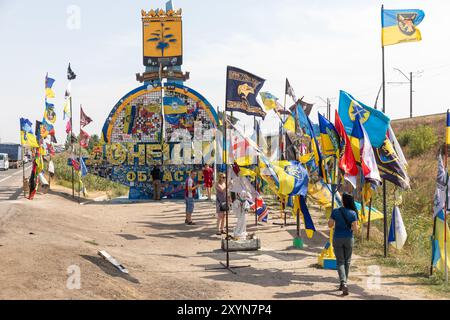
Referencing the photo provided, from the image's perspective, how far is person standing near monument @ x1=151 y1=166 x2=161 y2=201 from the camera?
25.9 meters

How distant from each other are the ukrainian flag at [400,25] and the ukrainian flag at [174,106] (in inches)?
580

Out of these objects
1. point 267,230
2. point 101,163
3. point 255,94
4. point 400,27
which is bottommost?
point 267,230

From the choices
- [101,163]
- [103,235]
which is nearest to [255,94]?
[103,235]

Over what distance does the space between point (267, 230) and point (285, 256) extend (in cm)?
403

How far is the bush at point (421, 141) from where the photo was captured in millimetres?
48875

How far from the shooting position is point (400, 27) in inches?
510

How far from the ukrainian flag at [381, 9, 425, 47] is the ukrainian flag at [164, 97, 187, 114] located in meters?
14.7

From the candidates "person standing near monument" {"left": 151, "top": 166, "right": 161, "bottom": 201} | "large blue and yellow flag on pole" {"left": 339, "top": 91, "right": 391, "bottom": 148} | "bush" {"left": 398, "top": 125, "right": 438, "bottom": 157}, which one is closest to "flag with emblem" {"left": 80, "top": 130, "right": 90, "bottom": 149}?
"person standing near monument" {"left": 151, "top": 166, "right": 161, "bottom": 201}

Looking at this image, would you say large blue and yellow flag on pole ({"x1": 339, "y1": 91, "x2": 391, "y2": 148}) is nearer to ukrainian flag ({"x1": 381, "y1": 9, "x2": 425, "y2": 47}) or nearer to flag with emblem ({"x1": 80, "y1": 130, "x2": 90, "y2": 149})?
ukrainian flag ({"x1": 381, "y1": 9, "x2": 425, "y2": 47})

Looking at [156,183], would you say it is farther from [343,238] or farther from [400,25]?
[343,238]
